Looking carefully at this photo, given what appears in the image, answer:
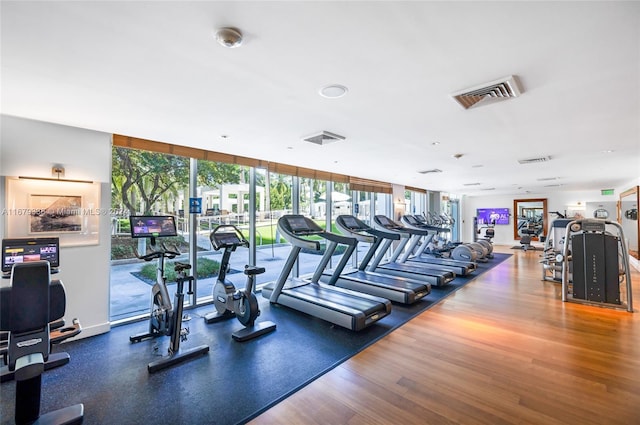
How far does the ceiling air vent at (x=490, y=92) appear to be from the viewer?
2.30 m

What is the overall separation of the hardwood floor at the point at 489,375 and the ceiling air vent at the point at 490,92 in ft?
8.08

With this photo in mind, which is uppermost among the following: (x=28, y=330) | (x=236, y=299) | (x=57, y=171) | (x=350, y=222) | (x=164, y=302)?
(x=57, y=171)

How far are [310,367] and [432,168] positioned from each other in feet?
Result: 16.6

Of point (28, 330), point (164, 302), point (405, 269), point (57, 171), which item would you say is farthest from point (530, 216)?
point (28, 330)

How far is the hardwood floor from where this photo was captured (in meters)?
2.12

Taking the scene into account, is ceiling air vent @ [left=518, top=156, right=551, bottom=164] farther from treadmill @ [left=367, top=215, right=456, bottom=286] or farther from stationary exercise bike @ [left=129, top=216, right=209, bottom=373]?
stationary exercise bike @ [left=129, top=216, right=209, bottom=373]

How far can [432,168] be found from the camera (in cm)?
642

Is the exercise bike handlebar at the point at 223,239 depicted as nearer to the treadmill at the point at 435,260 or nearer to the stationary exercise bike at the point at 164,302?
the stationary exercise bike at the point at 164,302

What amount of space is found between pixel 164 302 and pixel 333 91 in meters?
2.67

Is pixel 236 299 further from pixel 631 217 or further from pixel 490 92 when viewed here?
pixel 631 217

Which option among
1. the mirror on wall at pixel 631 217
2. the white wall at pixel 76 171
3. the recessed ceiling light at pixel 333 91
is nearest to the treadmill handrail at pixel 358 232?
the recessed ceiling light at pixel 333 91

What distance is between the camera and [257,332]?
11.6ft

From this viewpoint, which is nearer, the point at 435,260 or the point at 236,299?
the point at 236,299

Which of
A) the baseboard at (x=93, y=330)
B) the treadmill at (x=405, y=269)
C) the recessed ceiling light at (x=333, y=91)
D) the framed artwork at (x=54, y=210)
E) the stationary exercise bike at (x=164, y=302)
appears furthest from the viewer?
the treadmill at (x=405, y=269)
